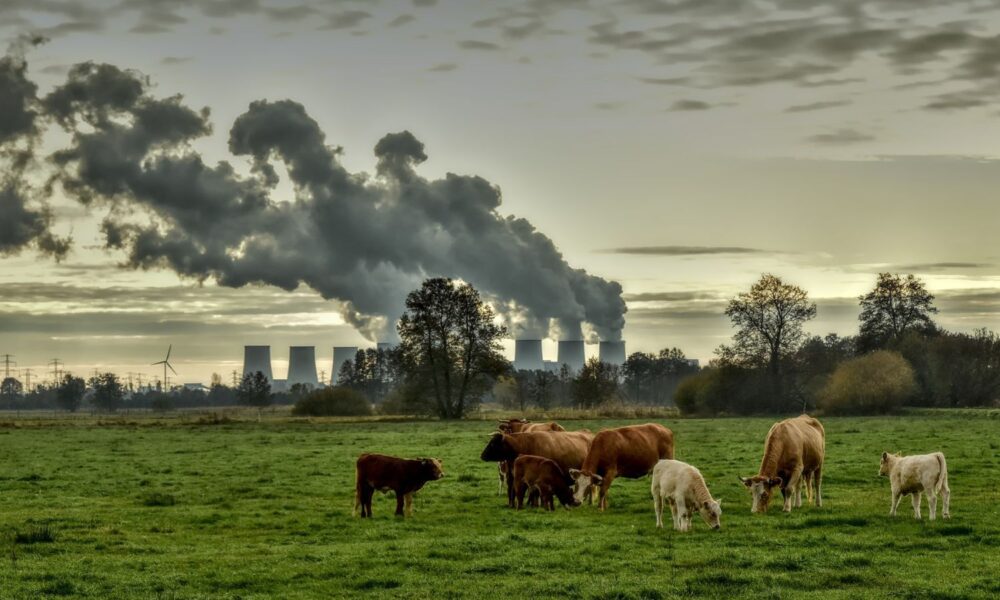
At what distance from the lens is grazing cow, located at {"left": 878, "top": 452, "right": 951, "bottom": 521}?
1888 cm

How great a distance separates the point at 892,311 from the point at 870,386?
885 inches

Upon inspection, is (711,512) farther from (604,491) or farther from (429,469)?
(429,469)

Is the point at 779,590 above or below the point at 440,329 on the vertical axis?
below

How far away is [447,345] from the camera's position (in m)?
84.4

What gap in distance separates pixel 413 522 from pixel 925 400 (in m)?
75.9

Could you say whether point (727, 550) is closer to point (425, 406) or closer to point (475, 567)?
point (475, 567)

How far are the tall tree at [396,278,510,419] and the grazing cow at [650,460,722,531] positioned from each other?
6397 cm

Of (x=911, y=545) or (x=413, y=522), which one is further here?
(x=413, y=522)

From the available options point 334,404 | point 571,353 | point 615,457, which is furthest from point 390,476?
point 571,353

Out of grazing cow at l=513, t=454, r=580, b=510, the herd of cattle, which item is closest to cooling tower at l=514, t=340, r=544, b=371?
the herd of cattle

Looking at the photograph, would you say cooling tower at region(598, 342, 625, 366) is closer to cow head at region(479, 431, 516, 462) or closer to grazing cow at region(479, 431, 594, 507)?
grazing cow at region(479, 431, 594, 507)

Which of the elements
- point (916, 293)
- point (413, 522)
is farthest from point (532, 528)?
point (916, 293)

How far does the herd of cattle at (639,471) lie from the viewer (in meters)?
18.9

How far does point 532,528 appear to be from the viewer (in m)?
19.3
